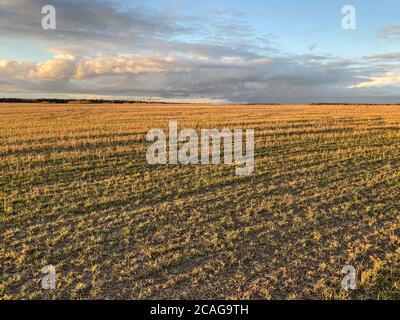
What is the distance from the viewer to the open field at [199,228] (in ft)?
19.4

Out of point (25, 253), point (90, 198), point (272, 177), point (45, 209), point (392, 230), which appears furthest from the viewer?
point (272, 177)

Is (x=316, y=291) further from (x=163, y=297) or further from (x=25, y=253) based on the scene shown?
(x=25, y=253)

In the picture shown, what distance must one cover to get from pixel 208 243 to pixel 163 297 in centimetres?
197

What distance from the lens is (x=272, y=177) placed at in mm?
12797

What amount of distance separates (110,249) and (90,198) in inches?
142

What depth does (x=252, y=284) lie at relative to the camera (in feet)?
19.2

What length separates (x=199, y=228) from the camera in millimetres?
8164

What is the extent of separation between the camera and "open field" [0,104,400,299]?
5898 mm
